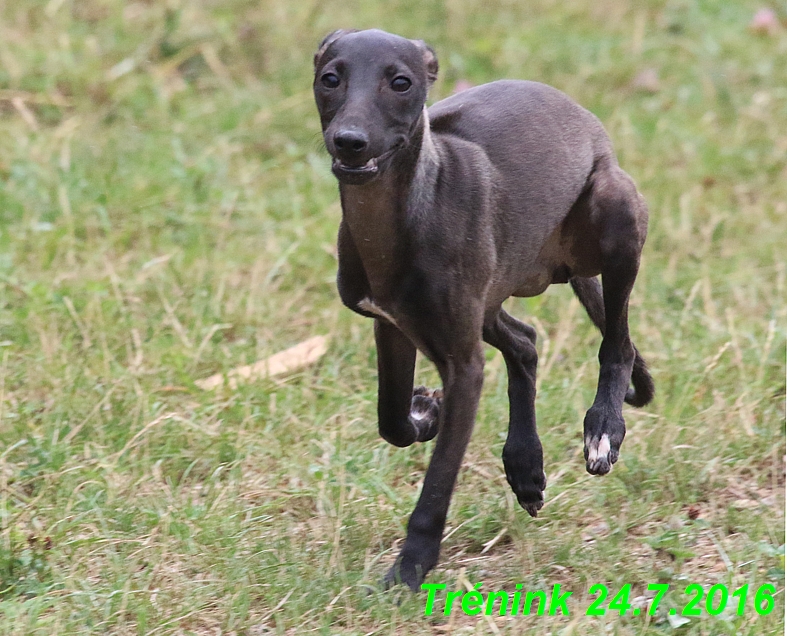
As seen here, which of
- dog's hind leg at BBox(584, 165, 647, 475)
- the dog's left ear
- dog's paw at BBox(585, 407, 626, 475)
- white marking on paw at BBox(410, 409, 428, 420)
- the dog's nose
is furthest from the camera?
white marking on paw at BBox(410, 409, 428, 420)

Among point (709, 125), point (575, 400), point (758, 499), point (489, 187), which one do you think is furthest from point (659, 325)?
point (709, 125)

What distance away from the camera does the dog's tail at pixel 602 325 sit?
16.1 ft

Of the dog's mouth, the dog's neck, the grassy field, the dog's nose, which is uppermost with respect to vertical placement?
the dog's nose

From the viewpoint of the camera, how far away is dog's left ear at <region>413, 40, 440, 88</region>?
392 cm

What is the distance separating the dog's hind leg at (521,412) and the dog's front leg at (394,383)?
1.14 feet

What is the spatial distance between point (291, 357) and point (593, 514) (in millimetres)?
1542

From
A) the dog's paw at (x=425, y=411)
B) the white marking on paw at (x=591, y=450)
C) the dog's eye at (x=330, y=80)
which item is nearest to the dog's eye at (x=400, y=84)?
the dog's eye at (x=330, y=80)

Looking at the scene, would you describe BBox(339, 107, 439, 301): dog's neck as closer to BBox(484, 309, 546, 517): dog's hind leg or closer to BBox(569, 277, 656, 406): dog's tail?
BBox(484, 309, 546, 517): dog's hind leg

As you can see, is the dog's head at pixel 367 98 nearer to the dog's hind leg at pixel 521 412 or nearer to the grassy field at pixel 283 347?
the dog's hind leg at pixel 521 412

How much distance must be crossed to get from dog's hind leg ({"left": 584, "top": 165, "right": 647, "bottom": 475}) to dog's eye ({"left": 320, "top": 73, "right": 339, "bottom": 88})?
3.93 feet

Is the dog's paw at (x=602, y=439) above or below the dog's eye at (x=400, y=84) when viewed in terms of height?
below

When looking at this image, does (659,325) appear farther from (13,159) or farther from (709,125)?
(13,159)

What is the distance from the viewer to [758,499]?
4711 millimetres

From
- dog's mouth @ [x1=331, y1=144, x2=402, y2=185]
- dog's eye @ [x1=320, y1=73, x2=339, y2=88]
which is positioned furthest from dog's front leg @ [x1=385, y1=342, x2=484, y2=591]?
dog's eye @ [x1=320, y1=73, x2=339, y2=88]
